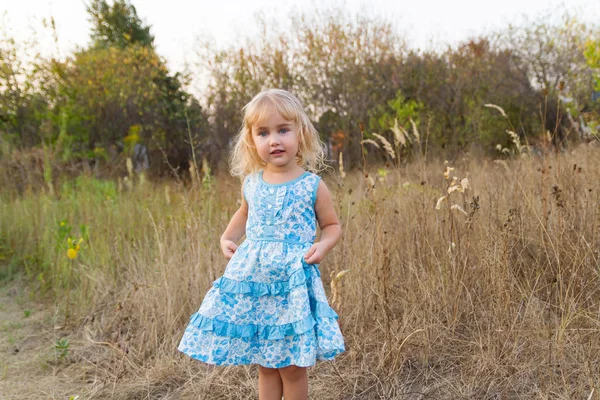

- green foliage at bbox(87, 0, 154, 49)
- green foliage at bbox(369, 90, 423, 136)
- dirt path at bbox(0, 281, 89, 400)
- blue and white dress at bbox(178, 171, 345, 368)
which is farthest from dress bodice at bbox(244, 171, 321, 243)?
green foliage at bbox(87, 0, 154, 49)

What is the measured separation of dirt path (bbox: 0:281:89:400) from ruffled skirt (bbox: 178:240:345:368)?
120cm

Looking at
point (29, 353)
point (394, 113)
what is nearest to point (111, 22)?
point (394, 113)

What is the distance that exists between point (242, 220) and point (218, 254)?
1334mm

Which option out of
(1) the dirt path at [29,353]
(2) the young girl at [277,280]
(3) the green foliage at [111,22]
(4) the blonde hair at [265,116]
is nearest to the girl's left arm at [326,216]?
(2) the young girl at [277,280]

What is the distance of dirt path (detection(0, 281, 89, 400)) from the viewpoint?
8.89ft

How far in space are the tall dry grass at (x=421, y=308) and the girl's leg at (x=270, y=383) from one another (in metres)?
0.41

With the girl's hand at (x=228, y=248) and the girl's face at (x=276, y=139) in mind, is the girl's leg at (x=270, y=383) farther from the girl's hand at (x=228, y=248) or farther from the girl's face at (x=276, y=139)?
the girl's face at (x=276, y=139)

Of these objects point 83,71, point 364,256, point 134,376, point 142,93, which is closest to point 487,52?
point 142,93

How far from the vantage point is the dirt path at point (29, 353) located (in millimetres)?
2709

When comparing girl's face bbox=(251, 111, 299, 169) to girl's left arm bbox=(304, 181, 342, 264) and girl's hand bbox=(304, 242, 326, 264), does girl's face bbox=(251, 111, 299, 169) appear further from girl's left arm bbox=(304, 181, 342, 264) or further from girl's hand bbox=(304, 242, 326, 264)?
girl's hand bbox=(304, 242, 326, 264)

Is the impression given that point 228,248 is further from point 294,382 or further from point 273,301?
point 294,382

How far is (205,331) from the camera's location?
1818mm

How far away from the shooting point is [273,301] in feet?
5.94

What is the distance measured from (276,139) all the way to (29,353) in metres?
2.32
